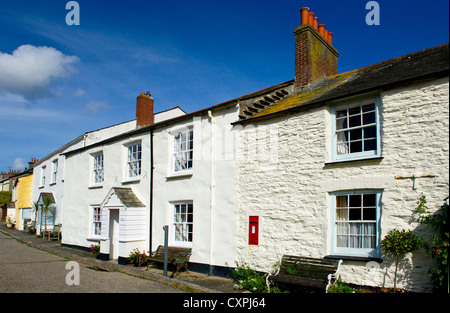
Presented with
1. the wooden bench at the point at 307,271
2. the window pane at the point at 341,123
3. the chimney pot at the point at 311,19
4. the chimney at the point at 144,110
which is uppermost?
the chimney pot at the point at 311,19

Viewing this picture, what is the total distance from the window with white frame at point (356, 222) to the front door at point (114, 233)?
961 cm

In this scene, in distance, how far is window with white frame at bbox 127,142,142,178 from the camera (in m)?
15.6

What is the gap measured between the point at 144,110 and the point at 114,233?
705 centimetres

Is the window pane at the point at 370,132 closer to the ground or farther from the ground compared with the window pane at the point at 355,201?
farther from the ground

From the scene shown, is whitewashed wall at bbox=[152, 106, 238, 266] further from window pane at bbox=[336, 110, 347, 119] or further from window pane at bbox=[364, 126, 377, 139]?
window pane at bbox=[364, 126, 377, 139]

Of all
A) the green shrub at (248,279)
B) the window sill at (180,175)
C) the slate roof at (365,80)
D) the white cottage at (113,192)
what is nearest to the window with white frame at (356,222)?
the green shrub at (248,279)

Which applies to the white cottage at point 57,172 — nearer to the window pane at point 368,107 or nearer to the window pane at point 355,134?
the window pane at point 355,134

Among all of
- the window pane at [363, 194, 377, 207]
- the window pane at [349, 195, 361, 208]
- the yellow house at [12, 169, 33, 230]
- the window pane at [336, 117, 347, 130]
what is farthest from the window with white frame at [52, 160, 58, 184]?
the window pane at [363, 194, 377, 207]

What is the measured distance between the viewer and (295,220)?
977 cm

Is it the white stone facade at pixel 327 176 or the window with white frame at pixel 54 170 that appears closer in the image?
the white stone facade at pixel 327 176

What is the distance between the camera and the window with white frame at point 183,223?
12875mm

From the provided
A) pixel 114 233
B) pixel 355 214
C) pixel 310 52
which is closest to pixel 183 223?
pixel 114 233

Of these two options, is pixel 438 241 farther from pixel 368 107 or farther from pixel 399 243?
pixel 368 107

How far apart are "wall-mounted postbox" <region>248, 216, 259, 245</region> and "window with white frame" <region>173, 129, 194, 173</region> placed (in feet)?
11.5
